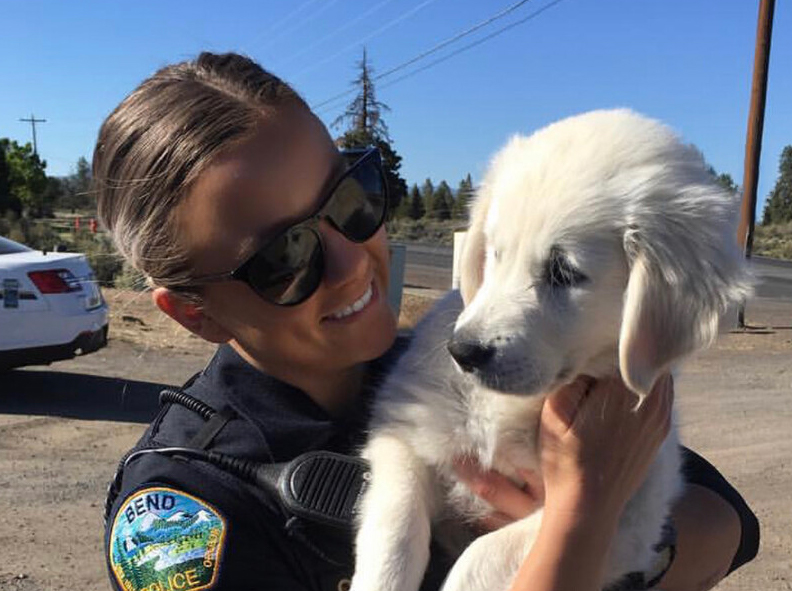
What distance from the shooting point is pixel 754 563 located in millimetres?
4355

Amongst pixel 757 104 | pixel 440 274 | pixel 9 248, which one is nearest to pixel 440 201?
pixel 440 274

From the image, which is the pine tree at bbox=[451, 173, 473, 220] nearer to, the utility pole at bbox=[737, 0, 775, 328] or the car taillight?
the car taillight

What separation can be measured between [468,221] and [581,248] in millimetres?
489

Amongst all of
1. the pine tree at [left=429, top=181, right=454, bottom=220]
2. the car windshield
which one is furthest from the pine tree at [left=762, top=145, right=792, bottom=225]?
the car windshield

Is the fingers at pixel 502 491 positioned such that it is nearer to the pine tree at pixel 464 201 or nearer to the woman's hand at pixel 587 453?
the woman's hand at pixel 587 453

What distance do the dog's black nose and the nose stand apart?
27cm

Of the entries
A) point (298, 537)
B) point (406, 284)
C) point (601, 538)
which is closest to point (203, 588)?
point (298, 537)

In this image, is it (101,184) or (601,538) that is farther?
(101,184)

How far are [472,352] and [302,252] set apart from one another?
45 cm

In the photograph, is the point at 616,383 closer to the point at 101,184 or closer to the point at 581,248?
the point at 581,248

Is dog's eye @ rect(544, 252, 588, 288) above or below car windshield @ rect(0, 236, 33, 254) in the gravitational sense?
above

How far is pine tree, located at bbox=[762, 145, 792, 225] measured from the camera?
6222 cm

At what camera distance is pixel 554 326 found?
202 centimetres

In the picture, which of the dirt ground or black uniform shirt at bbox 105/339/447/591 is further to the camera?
the dirt ground
